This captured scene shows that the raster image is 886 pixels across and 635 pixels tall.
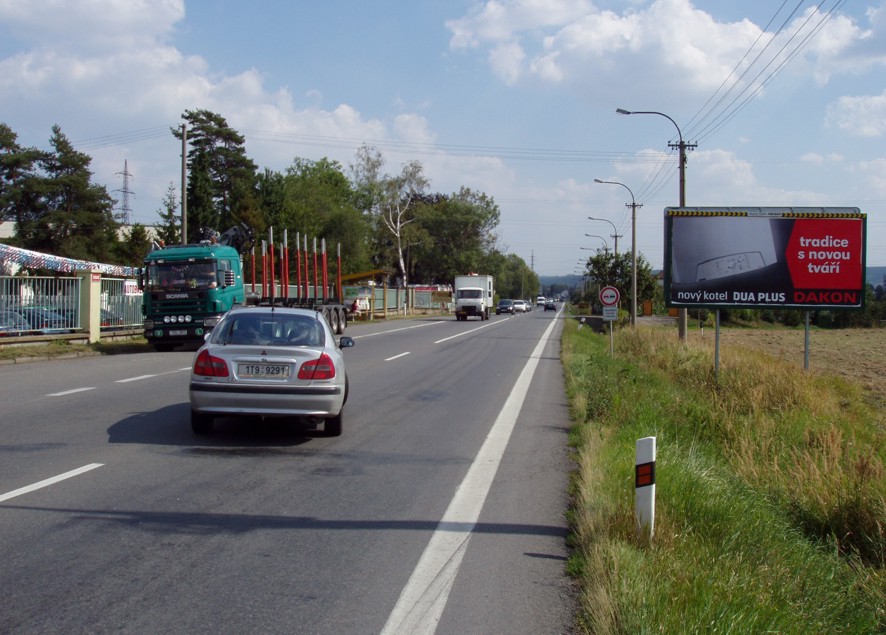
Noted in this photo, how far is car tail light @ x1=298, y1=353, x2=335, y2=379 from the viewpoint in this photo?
909 cm

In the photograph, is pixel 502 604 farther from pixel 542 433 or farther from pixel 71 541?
pixel 542 433

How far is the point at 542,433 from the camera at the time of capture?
10781mm

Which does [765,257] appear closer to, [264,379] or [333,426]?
[333,426]

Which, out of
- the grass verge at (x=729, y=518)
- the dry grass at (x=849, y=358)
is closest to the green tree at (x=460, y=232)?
the dry grass at (x=849, y=358)

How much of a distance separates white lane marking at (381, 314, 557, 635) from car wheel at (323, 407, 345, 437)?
1.69 m

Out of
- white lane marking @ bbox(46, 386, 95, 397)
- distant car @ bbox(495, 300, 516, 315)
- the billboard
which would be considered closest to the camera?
white lane marking @ bbox(46, 386, 95, 397)

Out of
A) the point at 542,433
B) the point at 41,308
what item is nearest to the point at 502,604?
the point at 542,433

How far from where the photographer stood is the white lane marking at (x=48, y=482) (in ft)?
21.9

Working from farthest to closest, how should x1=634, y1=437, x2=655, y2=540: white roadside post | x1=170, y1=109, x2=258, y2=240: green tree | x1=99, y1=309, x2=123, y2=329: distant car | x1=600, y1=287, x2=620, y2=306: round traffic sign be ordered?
x1=170, y1=109, x2=258, y2=240: green tree
x1=99, y1=309, x2=123, y2=329: distant car
x1=600, y1=287, x2=620, y2=306: round traffic sign
x1=634, y1=437, x2=655, y2=540: white roadside post

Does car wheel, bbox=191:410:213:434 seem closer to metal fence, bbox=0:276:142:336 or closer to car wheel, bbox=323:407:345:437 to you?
car wheel, bbox=323:407:345:437

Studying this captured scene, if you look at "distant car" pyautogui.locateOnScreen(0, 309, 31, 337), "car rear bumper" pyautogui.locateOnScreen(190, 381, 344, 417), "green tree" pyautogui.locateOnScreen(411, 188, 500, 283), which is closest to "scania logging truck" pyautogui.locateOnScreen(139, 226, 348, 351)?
"distant car" pyautogui.locateOnScreen(0, 309, 31, 337)

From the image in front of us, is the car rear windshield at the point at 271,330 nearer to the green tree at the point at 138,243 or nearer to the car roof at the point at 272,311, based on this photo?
the car roof at the point at 272,311

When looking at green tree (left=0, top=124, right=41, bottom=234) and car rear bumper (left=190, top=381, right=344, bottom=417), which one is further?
green tree (left=0, top=124, right=41, bottom=234)

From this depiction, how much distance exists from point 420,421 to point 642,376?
6.12 meters
